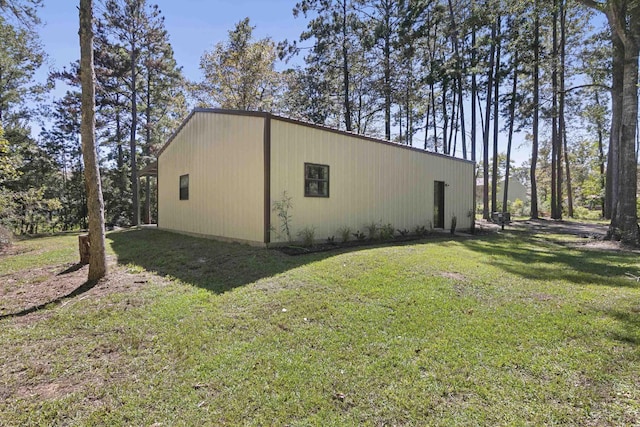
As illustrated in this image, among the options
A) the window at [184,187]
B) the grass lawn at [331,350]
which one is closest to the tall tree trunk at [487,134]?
the grass lawn at [331,350]

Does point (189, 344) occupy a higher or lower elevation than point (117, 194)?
lower

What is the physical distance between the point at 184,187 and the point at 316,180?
5391 millimetres

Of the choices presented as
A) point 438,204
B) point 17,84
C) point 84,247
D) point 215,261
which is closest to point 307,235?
point 215,261

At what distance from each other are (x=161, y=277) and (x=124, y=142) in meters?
18.7

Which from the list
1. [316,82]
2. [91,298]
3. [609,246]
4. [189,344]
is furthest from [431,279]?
[316,82]

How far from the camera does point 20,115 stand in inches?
733

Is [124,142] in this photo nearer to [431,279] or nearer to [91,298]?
[91,298]

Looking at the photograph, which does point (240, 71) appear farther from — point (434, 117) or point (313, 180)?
point (313, 180)

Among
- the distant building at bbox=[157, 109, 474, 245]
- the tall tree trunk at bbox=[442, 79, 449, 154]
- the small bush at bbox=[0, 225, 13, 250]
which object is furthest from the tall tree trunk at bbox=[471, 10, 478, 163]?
the small bush at bbox=[0, 225, 13, 250]

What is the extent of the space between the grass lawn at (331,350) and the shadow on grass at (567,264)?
3.0 inches

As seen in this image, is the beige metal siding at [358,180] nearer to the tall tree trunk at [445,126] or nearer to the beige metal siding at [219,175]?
the beige metal siding at [219,175]

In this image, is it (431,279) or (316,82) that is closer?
(431,279)

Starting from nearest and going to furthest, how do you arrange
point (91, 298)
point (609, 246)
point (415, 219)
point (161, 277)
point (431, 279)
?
point (91, 298) < point (431, 279) < point (161, 277) < point (609, 246) < point (415, 219)

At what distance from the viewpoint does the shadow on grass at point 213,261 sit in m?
5.18
